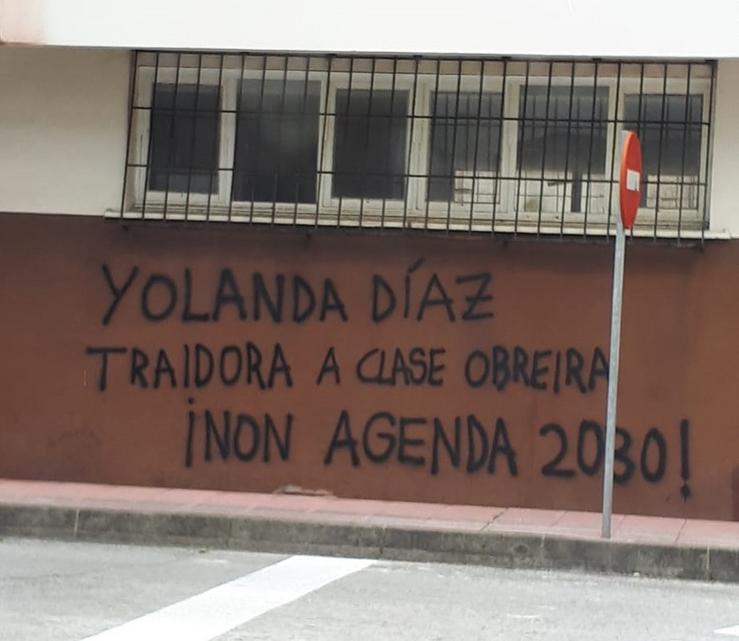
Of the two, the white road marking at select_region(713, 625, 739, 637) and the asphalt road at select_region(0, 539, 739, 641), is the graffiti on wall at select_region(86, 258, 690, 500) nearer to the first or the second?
the asphalt road at select_region(0, 539, 739, 641)

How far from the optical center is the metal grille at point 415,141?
10648 millimetres

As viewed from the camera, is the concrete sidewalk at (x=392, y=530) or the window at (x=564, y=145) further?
the window at (x=564, y=145)

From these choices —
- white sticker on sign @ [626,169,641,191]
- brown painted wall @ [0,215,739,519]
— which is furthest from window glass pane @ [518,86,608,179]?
white sticker on sign @ [626,169,641,191]

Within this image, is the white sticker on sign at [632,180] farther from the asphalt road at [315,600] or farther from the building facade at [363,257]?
the asphalt road at [315,600]

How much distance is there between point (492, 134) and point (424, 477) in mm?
2534

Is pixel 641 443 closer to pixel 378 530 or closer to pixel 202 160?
pixel 378 530

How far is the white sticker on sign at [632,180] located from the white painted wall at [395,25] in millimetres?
1060

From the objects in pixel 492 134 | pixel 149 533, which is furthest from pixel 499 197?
pixel 149 533

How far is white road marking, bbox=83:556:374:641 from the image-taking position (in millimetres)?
7160

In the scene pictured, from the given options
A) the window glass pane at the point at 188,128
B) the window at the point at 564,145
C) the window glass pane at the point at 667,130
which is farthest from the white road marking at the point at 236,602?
the window glass pane at the point at 667,130

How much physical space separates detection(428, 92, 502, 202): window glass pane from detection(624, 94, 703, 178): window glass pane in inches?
38.4

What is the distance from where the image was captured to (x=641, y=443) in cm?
1059

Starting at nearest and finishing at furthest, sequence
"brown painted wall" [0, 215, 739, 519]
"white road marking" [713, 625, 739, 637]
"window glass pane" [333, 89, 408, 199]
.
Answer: "white road marking" [713, 625, 739, 637]
"brown painted wall" [0, 215, 739, 519]
"window glass pane" [333, 89, 408, 199]

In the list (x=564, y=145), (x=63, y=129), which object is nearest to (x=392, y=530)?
(x=564, y=145)
